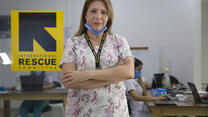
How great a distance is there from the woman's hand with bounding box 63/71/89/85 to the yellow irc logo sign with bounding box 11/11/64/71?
1634 millimetres

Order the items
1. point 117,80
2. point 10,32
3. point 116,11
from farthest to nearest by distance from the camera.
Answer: point 116,11 < point 10,32 < point 117,80

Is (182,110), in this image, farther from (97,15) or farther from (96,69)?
(97,15)

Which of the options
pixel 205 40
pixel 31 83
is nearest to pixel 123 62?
pixel 31 83

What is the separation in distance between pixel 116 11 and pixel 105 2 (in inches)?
120

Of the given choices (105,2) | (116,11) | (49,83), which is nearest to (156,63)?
(116,11)

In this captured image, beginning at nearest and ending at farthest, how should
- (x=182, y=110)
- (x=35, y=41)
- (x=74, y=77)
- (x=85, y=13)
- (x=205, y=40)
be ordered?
(x=74, y=77), (x=85, y=13), (x=182, y=110), (x=35, y=41), (x=205, y=40)

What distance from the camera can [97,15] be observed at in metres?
1.45

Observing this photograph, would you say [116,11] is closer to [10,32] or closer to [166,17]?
[166,17]

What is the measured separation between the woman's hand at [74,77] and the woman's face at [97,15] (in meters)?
0.32

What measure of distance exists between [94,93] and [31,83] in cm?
187

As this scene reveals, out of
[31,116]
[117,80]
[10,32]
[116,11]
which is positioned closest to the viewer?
[117,80]

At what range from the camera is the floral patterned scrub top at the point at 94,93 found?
4.54ft

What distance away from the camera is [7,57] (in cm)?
300

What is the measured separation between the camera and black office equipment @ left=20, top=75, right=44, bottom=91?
3.01m
